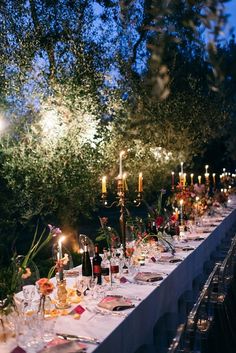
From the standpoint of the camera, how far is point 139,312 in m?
3.40

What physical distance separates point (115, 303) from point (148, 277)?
0.85m

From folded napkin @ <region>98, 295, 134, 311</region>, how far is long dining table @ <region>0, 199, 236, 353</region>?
Answer: 0.05 metres

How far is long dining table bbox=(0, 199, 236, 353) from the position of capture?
9.24 feet

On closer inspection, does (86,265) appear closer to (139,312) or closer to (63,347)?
(139,312)

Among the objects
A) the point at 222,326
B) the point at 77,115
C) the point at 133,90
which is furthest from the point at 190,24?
the point at 133,90

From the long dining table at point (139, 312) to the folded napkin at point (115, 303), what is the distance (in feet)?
0.18

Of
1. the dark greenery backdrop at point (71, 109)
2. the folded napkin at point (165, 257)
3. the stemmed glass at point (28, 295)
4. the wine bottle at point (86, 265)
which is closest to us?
the stemmed glass at point (28, 295)

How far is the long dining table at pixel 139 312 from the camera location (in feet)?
9.24

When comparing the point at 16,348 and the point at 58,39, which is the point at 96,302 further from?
the point at 58,39

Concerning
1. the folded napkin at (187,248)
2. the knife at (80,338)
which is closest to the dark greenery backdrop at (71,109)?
the folded napkin at (187,248)

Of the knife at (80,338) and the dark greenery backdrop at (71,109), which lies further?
the dark greenery backdrop at (71,109)

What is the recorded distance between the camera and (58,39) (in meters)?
7.97

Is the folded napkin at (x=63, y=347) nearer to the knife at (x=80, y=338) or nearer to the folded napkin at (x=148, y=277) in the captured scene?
the knife at (x=80, y=338)

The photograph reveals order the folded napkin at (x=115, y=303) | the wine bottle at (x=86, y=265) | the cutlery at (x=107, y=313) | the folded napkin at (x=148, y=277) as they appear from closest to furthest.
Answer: the cutlery at (x=107, y=313) → the folded napkin at (x=115, y=303) → the wine bottle at (x=86, y=265) → the folded napkin at (x=148, y=277)
